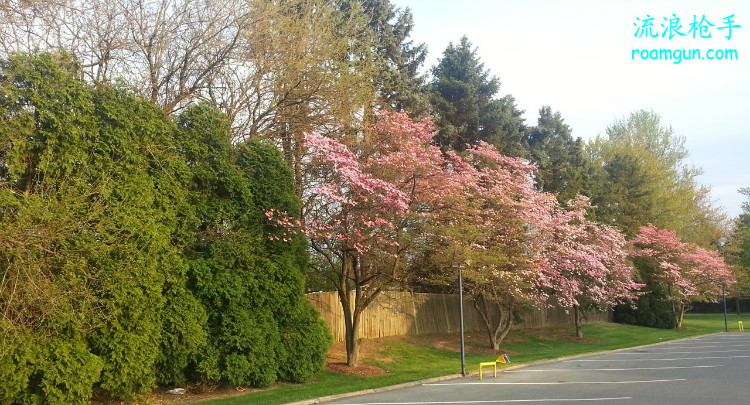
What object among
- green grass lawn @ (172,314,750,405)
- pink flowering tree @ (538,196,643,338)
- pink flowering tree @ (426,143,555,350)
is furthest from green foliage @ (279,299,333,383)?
pink flowering tree @ (538,196,643,338)

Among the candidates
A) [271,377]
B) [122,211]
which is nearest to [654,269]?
[271,377]

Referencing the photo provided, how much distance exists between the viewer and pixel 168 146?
1341cm

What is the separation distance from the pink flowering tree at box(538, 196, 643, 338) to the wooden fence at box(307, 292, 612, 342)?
4.41 metres

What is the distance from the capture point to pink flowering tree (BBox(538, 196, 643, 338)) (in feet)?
81.7

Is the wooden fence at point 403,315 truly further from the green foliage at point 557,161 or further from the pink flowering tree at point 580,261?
the green foliage at point 557,161

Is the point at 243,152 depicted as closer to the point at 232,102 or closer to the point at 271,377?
the point at 232,102

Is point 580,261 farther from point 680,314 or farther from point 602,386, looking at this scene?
point 680,314

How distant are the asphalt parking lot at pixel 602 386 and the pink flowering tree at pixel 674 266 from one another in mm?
17408

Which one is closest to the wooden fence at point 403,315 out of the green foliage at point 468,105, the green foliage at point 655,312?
the green foliage at point 468,105

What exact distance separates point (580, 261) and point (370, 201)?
1475cm

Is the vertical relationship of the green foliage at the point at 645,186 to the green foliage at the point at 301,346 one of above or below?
above

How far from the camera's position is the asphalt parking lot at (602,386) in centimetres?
1163

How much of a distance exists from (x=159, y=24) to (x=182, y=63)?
1177mm

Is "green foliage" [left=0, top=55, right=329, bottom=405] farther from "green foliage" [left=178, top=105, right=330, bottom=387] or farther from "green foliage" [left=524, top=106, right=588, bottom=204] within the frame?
"green foliage" [left=524, top=106, right=588, bottom=204]
